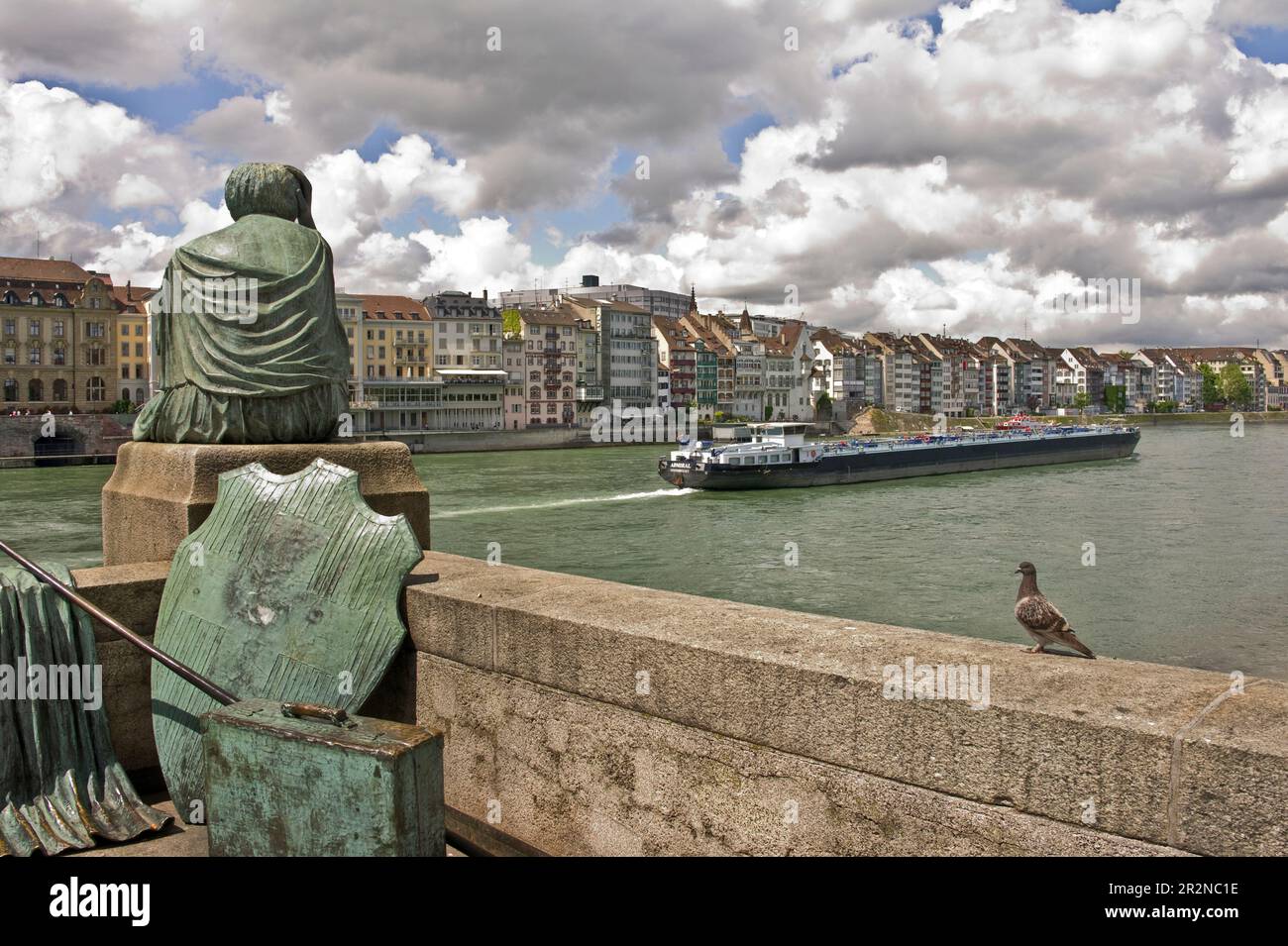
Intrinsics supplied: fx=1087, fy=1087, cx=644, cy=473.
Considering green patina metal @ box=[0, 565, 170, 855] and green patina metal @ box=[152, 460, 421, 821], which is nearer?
green patina metal @ box=[0, 565, 170, 855]

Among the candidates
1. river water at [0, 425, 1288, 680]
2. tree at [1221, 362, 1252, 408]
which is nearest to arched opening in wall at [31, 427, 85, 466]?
river water at [0, 425, 1288, 680]

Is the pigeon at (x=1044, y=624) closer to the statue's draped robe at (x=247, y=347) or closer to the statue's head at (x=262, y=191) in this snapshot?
the statue's draped robe at (x=247, y=347)

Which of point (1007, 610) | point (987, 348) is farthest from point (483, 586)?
point (987, 348)

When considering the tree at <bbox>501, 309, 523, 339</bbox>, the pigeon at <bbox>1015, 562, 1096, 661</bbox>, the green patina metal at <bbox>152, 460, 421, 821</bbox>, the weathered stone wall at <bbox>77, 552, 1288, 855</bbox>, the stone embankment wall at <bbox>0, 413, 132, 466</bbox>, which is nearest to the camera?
the weathered stone wall at <bbox>77, 552, 1288, 855</bbox>

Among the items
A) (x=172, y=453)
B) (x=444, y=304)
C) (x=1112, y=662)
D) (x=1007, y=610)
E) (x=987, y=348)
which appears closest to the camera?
(x=1112, y=662)

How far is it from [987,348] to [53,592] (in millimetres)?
184415

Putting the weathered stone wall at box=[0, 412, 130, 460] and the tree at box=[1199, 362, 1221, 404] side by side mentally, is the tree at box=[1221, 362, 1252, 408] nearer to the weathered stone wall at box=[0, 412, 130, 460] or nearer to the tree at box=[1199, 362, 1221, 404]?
the tree at box=[1199, 362, 1221, 404]

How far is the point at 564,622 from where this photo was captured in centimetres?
339

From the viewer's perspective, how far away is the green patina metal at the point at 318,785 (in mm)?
2816

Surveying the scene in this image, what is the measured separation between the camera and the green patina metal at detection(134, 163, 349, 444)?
4.96m

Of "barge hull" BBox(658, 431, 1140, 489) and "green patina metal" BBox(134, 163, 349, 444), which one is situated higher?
"green patina metal" BBox(134, 163, 349, 444)

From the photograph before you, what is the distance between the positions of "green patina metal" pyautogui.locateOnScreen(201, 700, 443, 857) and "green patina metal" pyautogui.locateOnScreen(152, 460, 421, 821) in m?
0.64

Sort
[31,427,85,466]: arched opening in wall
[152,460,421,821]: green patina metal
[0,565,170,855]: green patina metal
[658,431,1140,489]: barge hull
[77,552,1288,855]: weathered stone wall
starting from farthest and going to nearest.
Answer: [31,427,85,466]: arched opening in wall
[658,431,1140,489]: barge hull
[152,460,421,821]: green patina metal
[0,565,170,855]: green patina metal
[77,552,1288,855]: weathered stone wall
